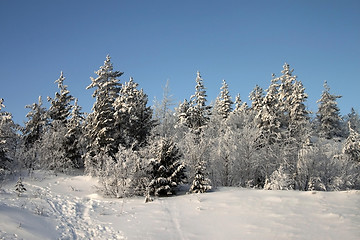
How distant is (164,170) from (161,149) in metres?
1.61

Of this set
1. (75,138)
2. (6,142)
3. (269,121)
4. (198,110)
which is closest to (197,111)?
(198,110)

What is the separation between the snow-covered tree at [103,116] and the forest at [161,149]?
4.4 inches

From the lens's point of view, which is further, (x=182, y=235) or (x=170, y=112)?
(x=170, y=112)

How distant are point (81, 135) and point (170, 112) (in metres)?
15.2

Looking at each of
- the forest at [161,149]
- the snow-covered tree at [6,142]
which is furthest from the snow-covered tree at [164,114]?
the snow-covered tree at [6,142]

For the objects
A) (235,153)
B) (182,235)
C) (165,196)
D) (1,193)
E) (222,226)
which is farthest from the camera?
(235,153)

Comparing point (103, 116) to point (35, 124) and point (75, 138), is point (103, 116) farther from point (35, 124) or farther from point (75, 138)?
point (35, 124)

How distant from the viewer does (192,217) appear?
12805 millimetres

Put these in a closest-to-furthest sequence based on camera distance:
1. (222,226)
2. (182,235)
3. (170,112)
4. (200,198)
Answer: (182,235)
(222,226)
(200,198)
(170,112)

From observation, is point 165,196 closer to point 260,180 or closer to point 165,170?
point 165,170

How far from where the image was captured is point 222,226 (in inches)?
456

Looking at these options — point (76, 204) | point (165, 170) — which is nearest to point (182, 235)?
point (76, 204)

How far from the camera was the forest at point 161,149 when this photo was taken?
18812 mm

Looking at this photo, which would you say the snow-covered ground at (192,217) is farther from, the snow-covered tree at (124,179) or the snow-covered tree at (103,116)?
the snow-covered tree at (103,116)
